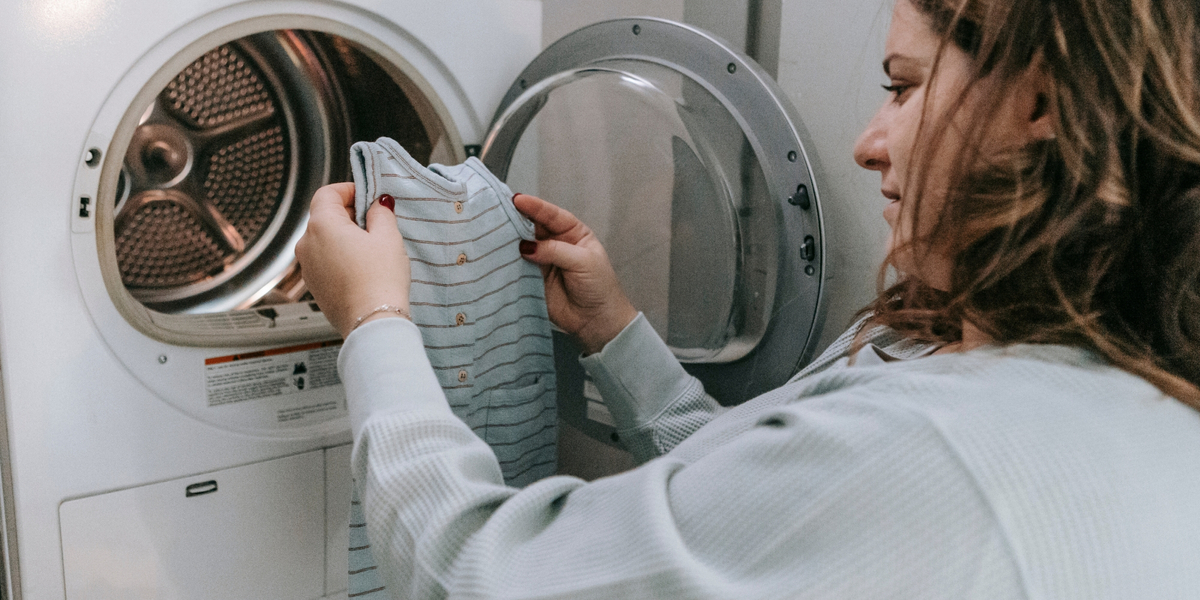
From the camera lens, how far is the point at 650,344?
98cm

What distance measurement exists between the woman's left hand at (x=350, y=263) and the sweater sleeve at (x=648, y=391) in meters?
0.28

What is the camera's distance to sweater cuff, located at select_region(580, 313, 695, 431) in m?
0.97

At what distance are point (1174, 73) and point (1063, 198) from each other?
9 cm

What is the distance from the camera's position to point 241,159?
3.84 feet

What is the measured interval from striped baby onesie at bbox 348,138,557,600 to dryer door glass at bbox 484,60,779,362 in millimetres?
137

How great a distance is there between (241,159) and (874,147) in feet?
2.90

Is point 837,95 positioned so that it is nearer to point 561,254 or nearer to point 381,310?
point 561,254

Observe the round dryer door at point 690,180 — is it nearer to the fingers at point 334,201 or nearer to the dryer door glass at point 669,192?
the dryer door glass at point 669,192

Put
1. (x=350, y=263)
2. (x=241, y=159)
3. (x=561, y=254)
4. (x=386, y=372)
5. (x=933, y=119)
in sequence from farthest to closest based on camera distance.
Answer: (x=241, y=159)
(x=561, y=254)
(x=350, y=263)
(x=386, y=372)
(x=933, y=119)

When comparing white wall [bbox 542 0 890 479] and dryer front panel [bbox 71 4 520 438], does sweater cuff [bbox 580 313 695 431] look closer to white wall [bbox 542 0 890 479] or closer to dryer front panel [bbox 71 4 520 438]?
white wall [bbox 542 0 890 479]

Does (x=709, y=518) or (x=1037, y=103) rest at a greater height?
(x=1037, y=103)

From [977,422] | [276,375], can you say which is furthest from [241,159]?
[977,422]

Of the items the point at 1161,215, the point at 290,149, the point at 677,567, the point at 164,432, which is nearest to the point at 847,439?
the point at 677,567

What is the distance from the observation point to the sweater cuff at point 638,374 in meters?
0.97
